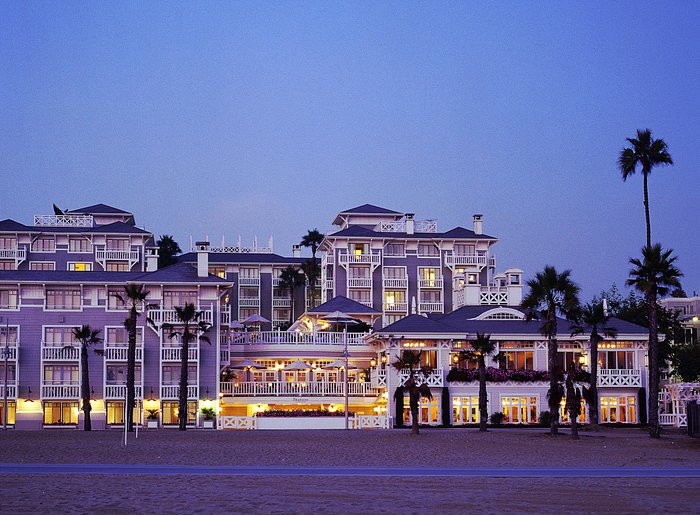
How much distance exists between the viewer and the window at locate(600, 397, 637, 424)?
7088 cm

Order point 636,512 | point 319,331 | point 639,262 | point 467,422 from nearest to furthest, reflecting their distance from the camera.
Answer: point 636,512 < point 639,262 < point 467,422 < point 319,331

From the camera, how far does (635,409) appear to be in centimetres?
7119

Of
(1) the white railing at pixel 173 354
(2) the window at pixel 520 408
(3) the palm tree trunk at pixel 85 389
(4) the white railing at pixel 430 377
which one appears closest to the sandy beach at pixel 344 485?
(3) the palm tree trunk at pixel 85 389

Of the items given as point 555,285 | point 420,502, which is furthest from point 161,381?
point 420,502

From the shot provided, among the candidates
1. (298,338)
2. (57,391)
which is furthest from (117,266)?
(57,391)

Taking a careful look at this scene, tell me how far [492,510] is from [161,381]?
166 feet

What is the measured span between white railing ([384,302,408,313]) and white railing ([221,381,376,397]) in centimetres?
2373

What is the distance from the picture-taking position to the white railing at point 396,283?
96.1 metres

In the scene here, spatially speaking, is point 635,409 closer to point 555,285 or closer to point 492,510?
point 555,285

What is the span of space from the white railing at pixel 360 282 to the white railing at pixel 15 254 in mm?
28785

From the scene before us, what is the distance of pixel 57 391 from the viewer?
231 feet

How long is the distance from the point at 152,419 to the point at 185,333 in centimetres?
790

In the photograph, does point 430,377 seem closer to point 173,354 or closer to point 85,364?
point 173,354

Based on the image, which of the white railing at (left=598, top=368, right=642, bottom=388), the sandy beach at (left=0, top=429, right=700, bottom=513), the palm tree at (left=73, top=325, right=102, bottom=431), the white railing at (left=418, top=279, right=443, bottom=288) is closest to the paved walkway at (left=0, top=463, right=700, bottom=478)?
the sandy beach at (left=0, top=429, right=700, bottom=513)
